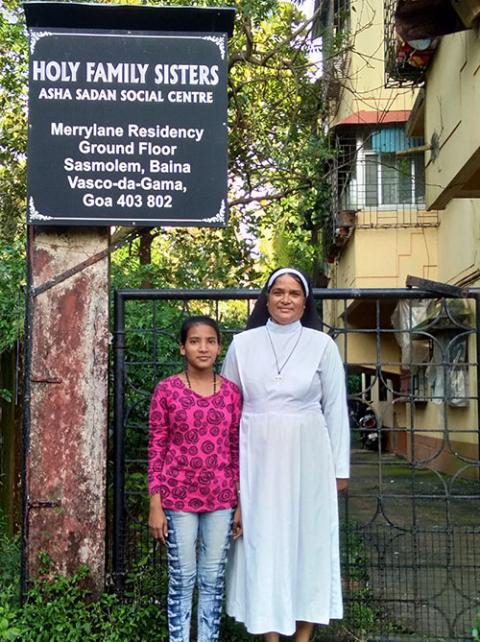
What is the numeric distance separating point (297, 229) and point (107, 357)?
10154 mm

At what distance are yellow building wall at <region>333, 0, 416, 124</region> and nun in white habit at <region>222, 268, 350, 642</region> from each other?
9.60 m

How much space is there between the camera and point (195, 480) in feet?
10.7

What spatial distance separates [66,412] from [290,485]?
123 cm

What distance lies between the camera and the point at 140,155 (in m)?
3.82

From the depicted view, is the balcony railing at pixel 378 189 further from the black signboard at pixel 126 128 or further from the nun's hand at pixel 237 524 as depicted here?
the nun's hand at pixel 237 524

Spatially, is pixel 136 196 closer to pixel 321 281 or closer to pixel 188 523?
pixel 188 523

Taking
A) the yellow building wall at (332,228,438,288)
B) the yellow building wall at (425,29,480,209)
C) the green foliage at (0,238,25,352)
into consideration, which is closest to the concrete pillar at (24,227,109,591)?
the green foliage at (0,238,25,352)

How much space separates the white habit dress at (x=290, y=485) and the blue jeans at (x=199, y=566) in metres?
0.12

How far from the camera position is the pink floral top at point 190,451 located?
3.27 meters

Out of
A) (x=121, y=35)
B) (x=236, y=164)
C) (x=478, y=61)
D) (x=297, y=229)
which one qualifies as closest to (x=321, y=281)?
(x=297, y=229)

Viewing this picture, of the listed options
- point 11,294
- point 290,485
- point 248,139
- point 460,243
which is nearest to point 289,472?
point 290,485

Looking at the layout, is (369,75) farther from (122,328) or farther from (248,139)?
(122,328)

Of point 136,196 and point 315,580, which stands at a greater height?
point 136,196

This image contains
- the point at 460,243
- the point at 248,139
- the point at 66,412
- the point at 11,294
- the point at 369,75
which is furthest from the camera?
the point at 369,75
